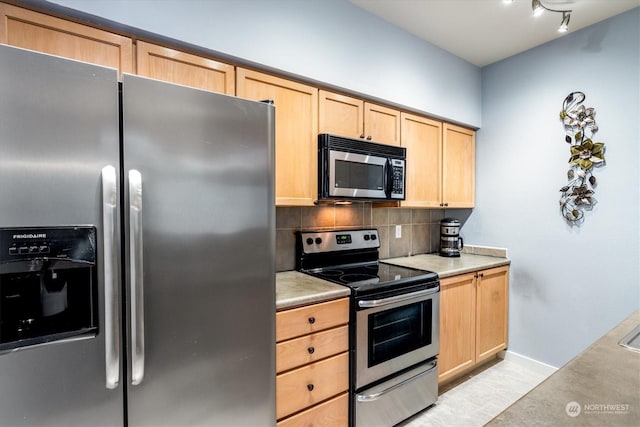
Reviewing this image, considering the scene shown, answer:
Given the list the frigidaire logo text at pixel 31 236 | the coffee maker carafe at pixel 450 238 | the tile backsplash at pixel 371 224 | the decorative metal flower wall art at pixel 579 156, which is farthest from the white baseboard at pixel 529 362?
the frigidaire logo text at pixel 31 236

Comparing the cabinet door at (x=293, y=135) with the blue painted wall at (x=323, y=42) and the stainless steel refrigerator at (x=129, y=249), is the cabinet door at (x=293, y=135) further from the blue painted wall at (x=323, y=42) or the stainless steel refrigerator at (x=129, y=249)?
the stainless steel refrigerator at (x=129, y=249)

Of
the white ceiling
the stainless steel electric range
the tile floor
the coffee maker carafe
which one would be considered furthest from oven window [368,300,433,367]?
the white ceiling

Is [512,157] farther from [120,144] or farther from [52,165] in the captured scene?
[52,165]

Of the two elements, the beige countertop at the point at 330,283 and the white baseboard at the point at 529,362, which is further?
the white baseboard at the point at 529,362

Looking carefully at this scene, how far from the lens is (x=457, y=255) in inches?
117

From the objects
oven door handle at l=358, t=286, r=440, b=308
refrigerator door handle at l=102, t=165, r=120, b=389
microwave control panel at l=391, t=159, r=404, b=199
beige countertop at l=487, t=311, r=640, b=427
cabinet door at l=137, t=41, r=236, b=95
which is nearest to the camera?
beige countertop at l=487, t=311, r=640, b=427

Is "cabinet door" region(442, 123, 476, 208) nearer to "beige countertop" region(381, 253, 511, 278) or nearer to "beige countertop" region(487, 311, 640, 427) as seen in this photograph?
"beige countertop" region(381, 253, 511, 278)

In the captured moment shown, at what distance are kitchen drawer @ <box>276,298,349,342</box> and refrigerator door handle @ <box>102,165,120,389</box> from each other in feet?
2.25

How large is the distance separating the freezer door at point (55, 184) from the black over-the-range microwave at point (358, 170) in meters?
1.22

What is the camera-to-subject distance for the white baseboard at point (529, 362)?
2.62 m

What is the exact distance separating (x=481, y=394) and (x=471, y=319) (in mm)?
534

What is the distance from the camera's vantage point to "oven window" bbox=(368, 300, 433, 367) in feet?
6.05

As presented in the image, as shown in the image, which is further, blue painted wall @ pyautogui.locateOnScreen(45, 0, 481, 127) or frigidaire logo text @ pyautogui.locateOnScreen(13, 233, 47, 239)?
blue painted wall @ pyautogui.locateOnScreen(45, 0, 481, 127)

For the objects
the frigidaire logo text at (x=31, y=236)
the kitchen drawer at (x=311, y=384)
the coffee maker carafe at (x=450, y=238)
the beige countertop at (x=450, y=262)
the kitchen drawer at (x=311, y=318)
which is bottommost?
the kitchen drawer at (x=311, y=384)
